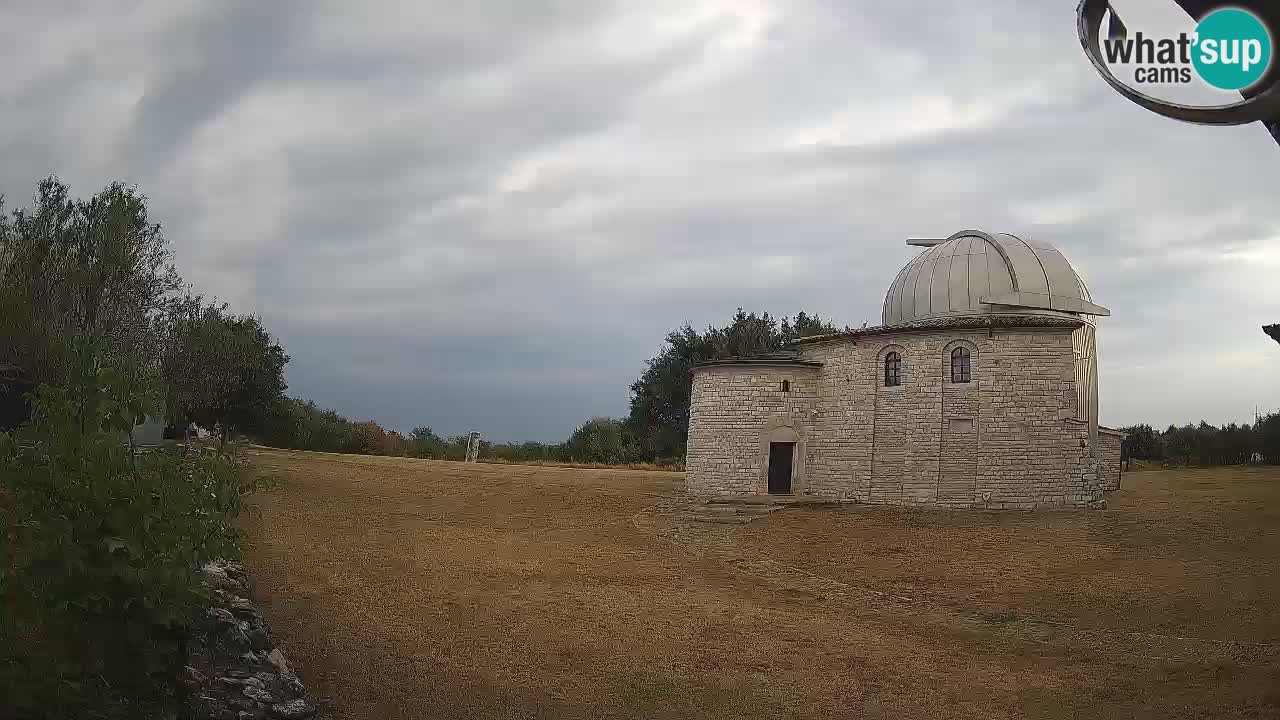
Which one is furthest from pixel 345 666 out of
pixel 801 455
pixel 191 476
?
pixel 801 455

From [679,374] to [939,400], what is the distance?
24492 mm

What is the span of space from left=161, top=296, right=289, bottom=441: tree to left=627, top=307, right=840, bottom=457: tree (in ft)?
77.1

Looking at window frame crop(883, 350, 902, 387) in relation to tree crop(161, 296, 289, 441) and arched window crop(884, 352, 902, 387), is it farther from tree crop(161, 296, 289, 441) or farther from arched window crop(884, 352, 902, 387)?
tree crop(161, 296, 289, 441)

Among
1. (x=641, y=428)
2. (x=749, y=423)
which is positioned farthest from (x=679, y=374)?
(x=749, y=423)

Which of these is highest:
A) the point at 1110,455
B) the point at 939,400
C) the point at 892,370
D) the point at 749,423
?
the point at 892,370

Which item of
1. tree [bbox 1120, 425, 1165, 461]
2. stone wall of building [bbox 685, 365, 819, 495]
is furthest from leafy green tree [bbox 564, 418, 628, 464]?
tree [bbox 1120, 425, 1165, 461]

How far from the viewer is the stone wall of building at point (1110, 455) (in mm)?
24031

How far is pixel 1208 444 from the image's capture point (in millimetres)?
35500

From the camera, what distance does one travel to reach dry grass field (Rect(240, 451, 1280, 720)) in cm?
930

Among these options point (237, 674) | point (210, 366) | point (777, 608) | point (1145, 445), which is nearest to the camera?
point (237, 674)

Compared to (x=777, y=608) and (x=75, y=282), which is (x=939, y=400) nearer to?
(x=777, y=608)

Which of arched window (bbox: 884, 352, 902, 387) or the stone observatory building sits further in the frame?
arched window (bbox: 884, 352, 902, 387)

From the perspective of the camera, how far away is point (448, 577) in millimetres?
13758

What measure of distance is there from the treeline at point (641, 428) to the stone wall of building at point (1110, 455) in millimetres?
14446
